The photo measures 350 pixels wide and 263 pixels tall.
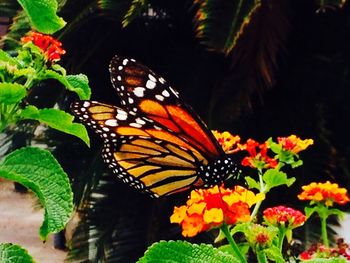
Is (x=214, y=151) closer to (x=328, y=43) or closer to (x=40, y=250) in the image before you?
(x=328, y=43)

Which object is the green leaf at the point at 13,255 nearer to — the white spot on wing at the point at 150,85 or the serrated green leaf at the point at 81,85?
the serrated green leaf at the point at 81,85

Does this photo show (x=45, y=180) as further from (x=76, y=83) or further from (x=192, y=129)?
(x=192, y=129)

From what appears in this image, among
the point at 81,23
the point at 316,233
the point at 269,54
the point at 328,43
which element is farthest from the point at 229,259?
the point at 328,43

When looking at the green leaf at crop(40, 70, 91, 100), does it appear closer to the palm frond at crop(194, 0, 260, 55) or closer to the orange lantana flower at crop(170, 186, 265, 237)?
the orange lantana flower at crop(170, 186, 265, 237)

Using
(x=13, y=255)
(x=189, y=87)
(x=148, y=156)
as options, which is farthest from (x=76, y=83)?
(x=189, y=87)

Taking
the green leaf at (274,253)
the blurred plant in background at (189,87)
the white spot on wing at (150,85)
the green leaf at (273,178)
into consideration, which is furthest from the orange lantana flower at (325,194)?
the blurred plant in background at (189,87)

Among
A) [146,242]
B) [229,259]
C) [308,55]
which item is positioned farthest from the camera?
[308,55]
